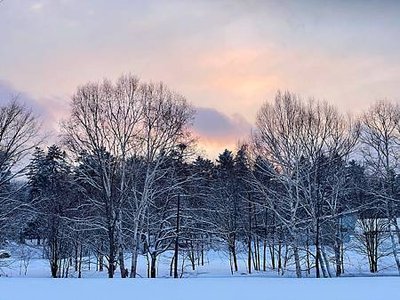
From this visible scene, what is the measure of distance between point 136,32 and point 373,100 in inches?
732

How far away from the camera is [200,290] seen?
10969 mm

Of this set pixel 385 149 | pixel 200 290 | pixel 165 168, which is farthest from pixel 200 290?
pixel 385 149

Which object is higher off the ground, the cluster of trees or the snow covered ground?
the cluster of trees

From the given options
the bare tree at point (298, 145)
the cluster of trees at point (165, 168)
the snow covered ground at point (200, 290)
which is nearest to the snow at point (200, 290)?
the snow covered ground at point (200, 290)

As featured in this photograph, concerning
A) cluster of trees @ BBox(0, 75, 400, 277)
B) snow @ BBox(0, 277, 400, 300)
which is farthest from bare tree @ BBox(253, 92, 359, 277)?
snow @ BBox(0, 277, 400, 300)

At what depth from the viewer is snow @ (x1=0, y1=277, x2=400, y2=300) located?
9953 mm

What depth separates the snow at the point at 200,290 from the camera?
32.7 ft

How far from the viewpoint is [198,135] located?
85.7 feet

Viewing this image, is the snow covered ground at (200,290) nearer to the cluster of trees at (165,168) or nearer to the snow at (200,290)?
the snow at (200,290)

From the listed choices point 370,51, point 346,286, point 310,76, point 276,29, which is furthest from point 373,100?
point 346,286

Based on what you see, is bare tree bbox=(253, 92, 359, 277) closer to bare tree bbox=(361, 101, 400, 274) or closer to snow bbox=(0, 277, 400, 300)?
bare tree bbox=(361, 101, 400, 274)

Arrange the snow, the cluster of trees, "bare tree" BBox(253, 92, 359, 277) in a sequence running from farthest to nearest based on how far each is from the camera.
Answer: "bare tree" BBox(253, 92, 359, 277), the cluster of trees, the snow

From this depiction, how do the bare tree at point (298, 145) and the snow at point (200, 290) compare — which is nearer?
the snow at point (200, 290)

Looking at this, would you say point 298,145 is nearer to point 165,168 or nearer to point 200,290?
point 165,168
